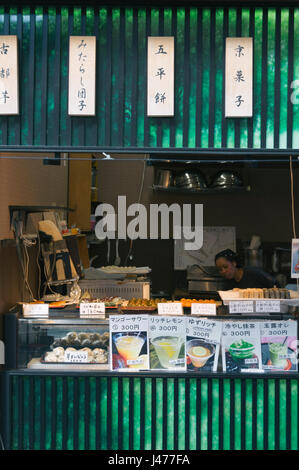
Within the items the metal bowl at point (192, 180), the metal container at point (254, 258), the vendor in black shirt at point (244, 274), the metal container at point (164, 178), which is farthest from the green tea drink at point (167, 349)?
the metal container at point (254, 258)

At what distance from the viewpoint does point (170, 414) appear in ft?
14.4

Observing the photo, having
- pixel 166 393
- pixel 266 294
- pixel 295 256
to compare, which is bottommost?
pixel 166 393

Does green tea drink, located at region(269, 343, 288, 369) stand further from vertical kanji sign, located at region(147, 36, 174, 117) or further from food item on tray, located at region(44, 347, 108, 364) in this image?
vertical kanji sign, located at region(147, 36, 174, 117)

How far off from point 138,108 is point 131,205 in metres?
5.99

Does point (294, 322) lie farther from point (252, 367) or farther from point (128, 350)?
point (128, 350)

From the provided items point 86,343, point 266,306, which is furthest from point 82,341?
point 266,306

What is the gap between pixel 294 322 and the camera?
4641 mm

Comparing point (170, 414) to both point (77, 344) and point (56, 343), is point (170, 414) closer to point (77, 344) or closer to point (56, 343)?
point (77, 344)

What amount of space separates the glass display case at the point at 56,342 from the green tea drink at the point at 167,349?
0.43 meters

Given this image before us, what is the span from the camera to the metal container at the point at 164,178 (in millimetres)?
9648

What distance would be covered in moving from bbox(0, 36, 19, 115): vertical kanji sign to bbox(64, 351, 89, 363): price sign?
192cm

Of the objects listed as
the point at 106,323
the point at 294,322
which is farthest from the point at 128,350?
the point at 294,322

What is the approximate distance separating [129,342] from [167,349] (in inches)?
11.9

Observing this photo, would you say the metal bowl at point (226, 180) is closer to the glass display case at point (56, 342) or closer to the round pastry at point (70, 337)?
the glass display case at point (56, 342)
